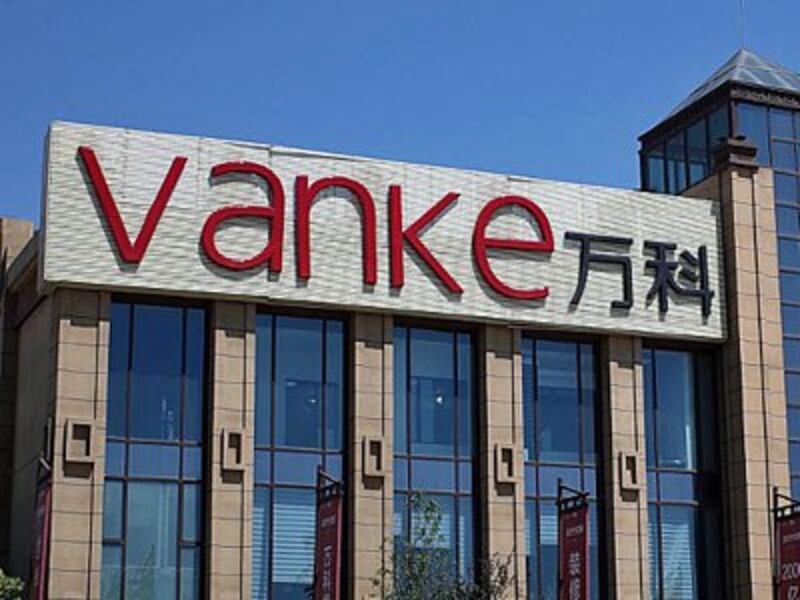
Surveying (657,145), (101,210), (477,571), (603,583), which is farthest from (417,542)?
(657,145)

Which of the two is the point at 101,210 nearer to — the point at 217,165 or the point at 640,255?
the point at 217,165

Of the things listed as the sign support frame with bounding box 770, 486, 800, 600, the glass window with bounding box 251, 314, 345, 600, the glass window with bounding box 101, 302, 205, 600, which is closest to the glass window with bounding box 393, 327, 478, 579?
the glass window with bounding box 251, 314, 345, 600

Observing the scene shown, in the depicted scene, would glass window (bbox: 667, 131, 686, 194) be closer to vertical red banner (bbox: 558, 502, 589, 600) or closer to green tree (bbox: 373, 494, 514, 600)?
vertical red banner (bbox: 558, 502, 589, 600)

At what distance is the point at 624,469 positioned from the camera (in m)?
42.2

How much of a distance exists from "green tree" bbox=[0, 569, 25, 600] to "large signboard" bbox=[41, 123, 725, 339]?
22.5 feet

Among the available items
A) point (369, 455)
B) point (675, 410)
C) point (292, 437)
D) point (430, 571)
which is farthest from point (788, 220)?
point (430, 571)

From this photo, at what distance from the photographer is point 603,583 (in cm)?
4194

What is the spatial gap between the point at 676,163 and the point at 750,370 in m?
8.93

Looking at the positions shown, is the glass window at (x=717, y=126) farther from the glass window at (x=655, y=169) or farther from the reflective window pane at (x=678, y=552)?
the reflective window pane at (x=678, y=552)

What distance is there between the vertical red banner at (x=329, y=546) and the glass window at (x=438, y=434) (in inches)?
93.7

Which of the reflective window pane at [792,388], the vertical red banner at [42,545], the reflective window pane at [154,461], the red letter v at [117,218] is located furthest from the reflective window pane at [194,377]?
the reflective window pane at [792,388]

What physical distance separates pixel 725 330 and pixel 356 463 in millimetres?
11043

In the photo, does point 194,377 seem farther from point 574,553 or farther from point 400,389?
point 574,553

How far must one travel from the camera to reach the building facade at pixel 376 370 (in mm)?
38031
